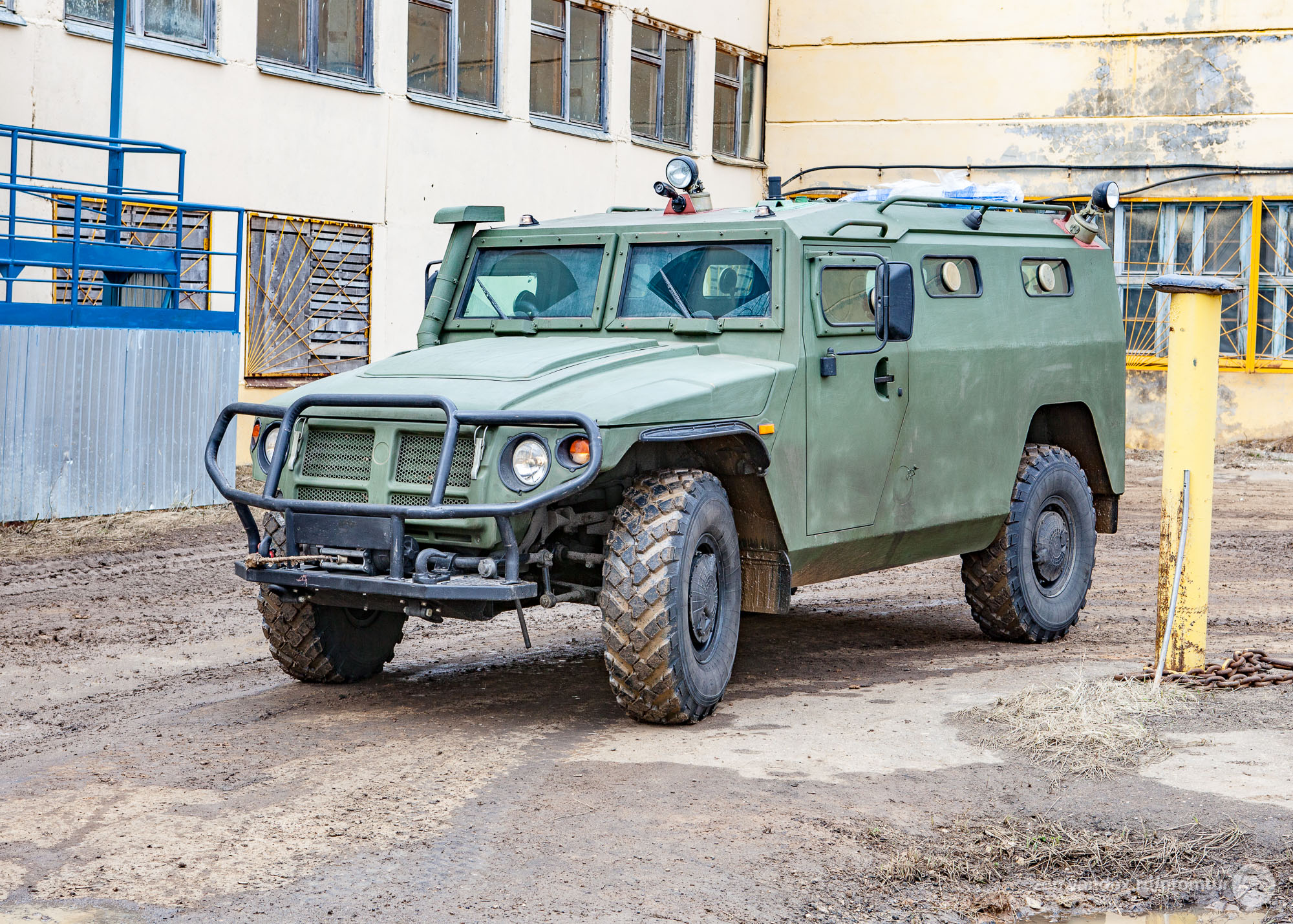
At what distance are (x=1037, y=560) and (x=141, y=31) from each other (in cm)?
1065

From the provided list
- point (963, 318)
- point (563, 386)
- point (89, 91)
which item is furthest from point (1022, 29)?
point (563, 386)

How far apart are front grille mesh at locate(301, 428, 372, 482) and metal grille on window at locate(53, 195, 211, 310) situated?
23.4 ft

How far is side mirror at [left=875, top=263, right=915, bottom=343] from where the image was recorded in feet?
23.6

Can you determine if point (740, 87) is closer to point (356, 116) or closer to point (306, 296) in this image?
point (356, 116)


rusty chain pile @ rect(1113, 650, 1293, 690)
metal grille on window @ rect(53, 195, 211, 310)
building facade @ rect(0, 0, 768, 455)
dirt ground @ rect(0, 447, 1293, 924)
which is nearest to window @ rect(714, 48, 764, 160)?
building facade @ rect(0, 0, 768, 455)

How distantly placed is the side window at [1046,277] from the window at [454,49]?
11488 millimetres

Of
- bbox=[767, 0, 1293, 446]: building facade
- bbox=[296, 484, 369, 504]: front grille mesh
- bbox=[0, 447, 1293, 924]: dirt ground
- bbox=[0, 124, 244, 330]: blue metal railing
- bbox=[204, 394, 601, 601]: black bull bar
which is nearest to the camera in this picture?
bbox=[0, 447, 1293, 924]: dirt ground

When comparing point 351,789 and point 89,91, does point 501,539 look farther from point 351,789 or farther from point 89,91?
point 89,91

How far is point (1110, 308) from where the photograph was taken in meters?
9.16

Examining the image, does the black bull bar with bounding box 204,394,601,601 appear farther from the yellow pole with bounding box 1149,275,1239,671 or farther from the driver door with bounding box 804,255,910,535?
the yellow pole with bounding box 1149,275,1239,671

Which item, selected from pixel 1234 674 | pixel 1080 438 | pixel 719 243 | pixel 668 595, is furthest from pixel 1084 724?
pixel 1080 438

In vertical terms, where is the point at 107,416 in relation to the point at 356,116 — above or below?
below

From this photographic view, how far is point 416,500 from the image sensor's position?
20.3 ft

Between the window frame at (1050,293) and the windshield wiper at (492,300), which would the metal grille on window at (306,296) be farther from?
the window frame at (1050,293)
